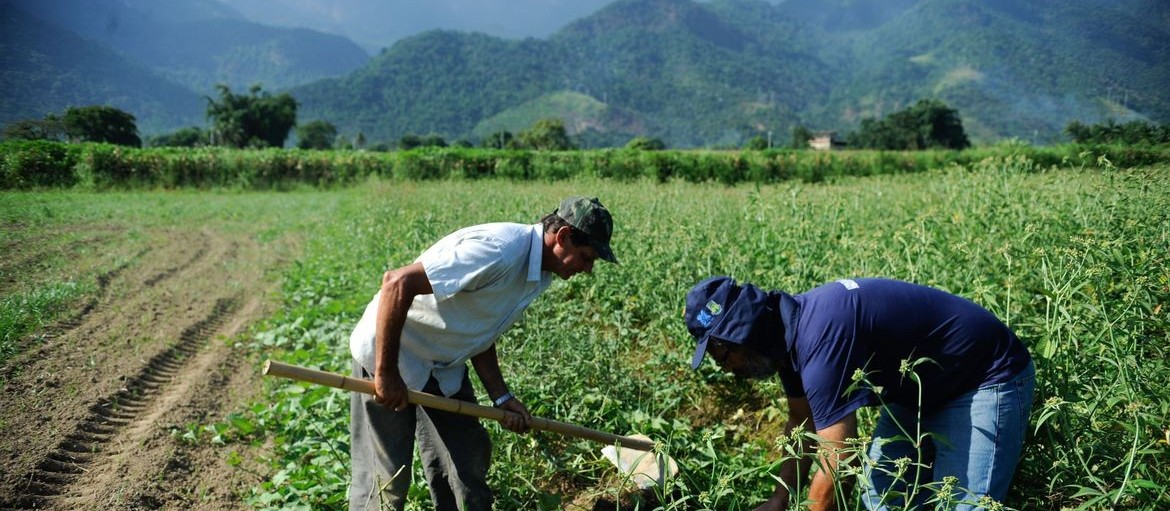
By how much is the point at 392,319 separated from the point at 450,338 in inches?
14.0

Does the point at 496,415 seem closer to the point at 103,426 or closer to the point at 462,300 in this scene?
the point at 462,300

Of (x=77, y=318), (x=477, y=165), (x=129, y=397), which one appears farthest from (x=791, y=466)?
(x=477, y=165)

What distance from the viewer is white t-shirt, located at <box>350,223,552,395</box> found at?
2.44 m

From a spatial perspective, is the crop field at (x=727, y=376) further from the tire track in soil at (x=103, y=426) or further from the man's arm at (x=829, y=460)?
the tire track in soil at (x=103, y=426)

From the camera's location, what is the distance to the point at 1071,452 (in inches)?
90.9

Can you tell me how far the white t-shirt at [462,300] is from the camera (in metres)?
2.44

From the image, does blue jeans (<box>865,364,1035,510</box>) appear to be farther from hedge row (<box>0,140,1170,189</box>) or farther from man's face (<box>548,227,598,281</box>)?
hedge row (<box>0,140,1170,189</box>)

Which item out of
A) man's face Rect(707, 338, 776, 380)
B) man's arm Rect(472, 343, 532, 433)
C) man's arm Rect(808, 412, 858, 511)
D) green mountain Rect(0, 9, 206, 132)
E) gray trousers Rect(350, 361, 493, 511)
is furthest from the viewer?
green mountain Rect(0, 9, 206, 132)

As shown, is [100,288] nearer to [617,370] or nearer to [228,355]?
[228,355]

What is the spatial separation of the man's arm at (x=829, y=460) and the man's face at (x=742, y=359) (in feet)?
→ 0.98

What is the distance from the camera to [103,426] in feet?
13.7

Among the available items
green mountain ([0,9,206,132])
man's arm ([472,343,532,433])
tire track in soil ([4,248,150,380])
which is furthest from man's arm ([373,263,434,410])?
green mountain ([0,9,206,132])

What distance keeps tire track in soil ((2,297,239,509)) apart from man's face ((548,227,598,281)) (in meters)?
3.08

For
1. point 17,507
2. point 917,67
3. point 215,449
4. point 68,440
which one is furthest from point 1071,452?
point 917,67
